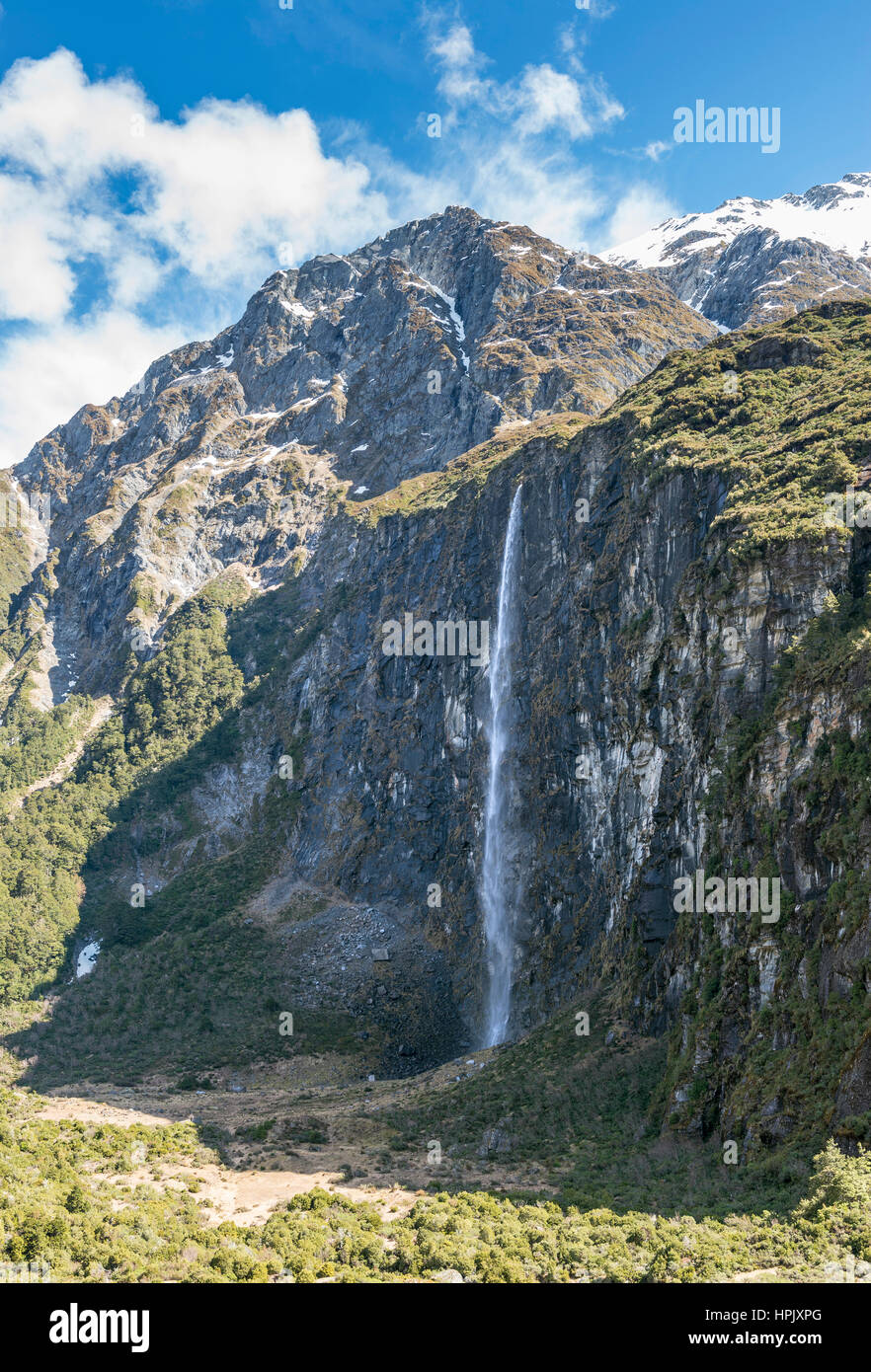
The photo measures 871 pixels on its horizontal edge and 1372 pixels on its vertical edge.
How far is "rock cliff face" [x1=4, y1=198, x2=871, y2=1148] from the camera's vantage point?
31609mm

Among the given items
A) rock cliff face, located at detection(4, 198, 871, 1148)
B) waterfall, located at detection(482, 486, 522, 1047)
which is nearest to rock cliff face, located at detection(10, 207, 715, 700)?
rock cliff face, located at detection(4, 198, 871, 1148)

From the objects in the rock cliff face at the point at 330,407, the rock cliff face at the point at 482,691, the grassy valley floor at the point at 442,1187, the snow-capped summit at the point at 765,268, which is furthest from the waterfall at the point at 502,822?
the snow-capped summit at the point at 765,268

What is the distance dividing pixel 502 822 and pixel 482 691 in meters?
11.8

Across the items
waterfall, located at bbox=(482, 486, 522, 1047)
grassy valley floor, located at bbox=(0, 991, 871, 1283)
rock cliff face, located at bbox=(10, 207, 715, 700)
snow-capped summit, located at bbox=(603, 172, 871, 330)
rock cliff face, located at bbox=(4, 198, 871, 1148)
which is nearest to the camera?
grassy valley floor, located at bbox=(0, 991, 871, 1283)

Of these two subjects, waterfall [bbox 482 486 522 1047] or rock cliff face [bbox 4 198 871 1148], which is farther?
waterfall [bbox 482 486 522 1047]

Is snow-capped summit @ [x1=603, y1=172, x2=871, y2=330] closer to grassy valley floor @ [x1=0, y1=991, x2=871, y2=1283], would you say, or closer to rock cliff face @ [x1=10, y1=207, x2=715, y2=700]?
rock cliff face @ [x1=10, y1=207, x2=715, y2=700]

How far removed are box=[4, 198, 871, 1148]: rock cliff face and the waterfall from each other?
56.5 inches

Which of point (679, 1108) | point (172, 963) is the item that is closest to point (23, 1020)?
point (172, 963)

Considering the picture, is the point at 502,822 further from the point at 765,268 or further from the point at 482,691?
the point at 765,268

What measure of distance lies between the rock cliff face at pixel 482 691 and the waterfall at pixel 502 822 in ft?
4.71

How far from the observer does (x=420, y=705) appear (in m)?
79.7

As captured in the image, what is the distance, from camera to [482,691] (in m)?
71.9
